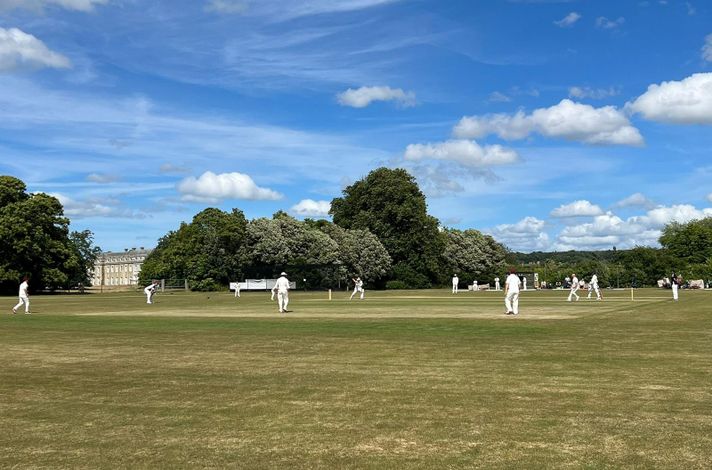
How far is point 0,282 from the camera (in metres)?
Result: 77.4

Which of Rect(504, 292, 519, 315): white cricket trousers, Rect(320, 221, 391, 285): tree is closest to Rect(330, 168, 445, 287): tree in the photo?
Rect(320, 221, 391, 285): tree

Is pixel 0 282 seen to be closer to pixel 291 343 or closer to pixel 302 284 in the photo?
pixel 302 284

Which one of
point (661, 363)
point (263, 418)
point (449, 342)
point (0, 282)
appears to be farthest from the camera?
point (0, 282)

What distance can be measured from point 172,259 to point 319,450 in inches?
3562

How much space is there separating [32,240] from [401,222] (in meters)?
45.8

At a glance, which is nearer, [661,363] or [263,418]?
[263,418]

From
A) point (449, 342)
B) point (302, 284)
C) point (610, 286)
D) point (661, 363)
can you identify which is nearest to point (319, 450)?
point (661, 363)

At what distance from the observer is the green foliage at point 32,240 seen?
7594 cm

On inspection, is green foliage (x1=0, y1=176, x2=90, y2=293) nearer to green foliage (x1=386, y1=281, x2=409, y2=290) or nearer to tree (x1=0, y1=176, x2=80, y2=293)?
tree (x1=0, y1=176, x2=80, y2=293)

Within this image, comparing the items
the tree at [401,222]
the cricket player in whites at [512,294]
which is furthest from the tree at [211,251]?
the cricket player in whites at [512,294]

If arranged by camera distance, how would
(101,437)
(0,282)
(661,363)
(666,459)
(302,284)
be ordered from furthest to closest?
(302,284) → (0,282) → (661,363) → (101,437) → (666,459)

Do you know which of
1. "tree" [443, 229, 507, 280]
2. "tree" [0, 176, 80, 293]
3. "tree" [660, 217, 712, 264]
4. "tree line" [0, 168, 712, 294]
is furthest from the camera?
"tree" [443, 229, 507, 280]

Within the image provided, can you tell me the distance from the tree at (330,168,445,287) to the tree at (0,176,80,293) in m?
37.4

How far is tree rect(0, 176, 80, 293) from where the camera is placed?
75.9m
